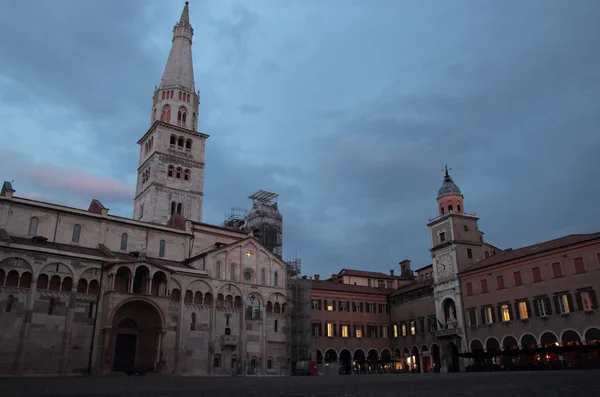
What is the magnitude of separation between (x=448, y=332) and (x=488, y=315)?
5.40 metres

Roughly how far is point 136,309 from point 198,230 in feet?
38.6

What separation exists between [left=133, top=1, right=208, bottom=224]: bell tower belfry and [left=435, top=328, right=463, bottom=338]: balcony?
97.6ft

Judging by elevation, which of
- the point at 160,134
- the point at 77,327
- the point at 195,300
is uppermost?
the point at 160,134

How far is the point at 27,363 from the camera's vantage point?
32219mm

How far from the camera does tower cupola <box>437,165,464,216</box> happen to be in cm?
5672

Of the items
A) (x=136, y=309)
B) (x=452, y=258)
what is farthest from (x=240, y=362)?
A: (x=452, y=258)

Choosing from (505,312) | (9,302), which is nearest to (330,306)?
(505,312)

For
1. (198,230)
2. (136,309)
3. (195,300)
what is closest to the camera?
(136,309)

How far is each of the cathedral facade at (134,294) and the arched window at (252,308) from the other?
93 mm

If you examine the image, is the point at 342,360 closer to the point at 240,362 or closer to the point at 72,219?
the point at 240,362

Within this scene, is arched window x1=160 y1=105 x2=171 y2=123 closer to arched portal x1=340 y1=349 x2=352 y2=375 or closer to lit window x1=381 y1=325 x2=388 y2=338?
arched portal x1=340 y1=349 x2=352 y2=375

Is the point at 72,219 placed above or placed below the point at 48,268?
above

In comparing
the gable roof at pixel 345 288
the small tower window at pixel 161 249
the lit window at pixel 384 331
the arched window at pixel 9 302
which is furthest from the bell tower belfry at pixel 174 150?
the lit window at pixel 384 331

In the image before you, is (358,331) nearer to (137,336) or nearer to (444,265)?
(444,265)
